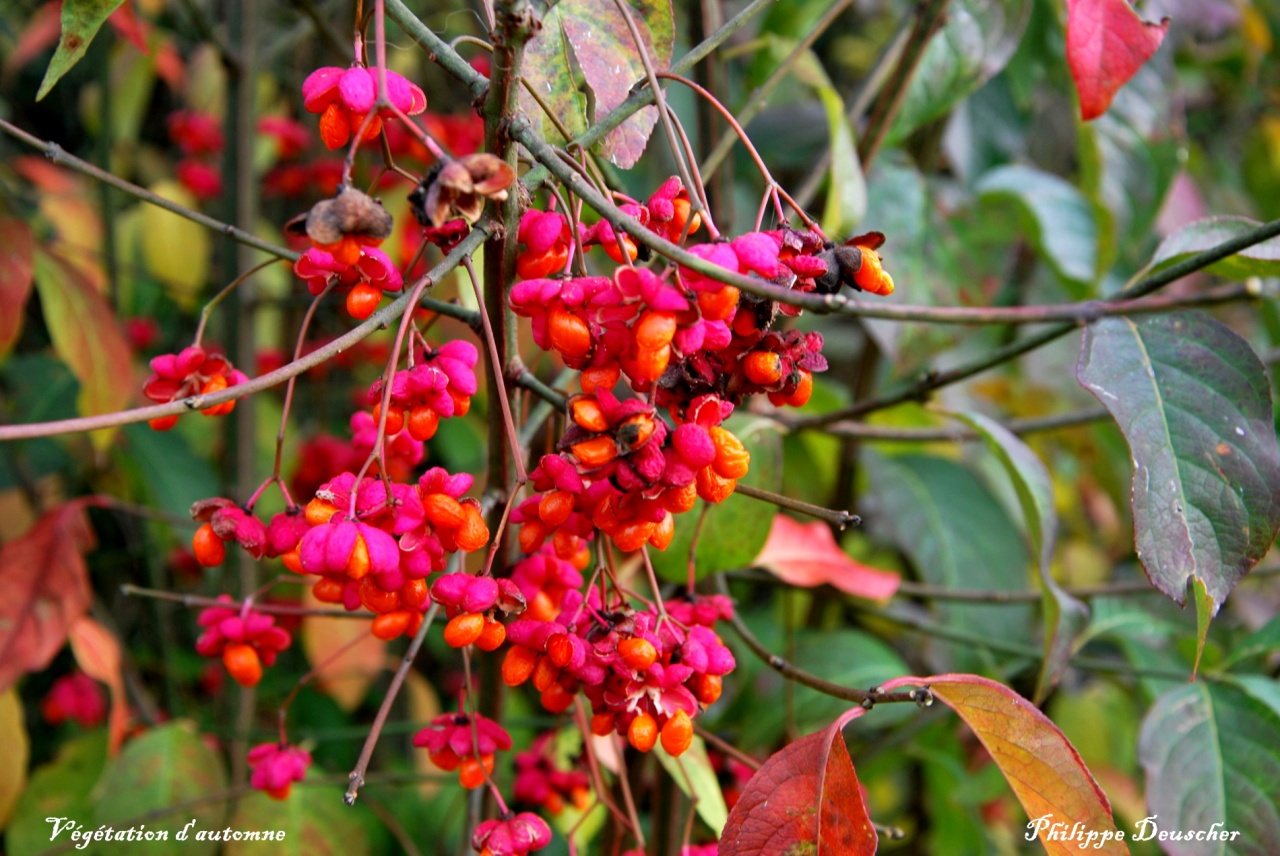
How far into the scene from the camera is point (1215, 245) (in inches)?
26.7

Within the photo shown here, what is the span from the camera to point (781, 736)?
1.14 m

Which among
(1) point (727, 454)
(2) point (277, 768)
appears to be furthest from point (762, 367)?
(2) point (277, 768)

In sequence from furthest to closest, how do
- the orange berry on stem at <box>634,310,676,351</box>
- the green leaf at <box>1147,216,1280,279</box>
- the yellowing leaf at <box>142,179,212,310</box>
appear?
the yellowing leaf at <box>142,179,212,310</box> → the green leaf at <box>1147,216,1280,279</box> → the orange berry on stem at <box>634,310,676,351</box>

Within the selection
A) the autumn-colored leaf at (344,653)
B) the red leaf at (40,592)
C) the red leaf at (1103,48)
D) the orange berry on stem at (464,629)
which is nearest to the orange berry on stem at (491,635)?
the orange berry on stem at (464,629)

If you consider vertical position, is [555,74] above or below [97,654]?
above

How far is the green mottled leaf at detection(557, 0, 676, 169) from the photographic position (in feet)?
1.86

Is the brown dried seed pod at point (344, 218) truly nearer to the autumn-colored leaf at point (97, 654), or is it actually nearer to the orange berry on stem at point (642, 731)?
the orange berry on stem at point (642, 731)

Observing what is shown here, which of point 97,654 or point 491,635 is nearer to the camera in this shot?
point 491,635

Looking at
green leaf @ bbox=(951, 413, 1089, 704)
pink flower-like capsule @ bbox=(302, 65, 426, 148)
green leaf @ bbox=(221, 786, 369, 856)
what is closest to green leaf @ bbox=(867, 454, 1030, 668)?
green leaf @ bbox=(951, 413, 1089, 704)

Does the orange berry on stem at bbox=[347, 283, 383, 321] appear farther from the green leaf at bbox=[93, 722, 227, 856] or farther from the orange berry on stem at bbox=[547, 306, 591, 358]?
the green leaf at bbox=[93, 722, 227, 856]

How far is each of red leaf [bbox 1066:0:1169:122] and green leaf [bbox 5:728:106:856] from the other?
1.37 m

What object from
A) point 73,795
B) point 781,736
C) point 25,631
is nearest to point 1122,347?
point 781,736

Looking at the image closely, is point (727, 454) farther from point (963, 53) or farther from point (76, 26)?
point (963, 53)

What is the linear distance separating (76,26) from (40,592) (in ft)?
2.35
